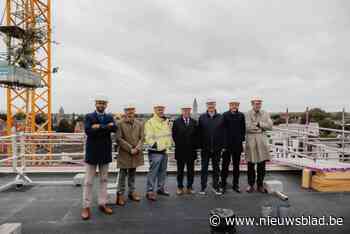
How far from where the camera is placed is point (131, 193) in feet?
14.4

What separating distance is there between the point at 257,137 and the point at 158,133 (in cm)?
166

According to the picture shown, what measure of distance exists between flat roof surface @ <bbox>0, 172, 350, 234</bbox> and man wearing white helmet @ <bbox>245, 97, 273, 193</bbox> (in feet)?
1.78

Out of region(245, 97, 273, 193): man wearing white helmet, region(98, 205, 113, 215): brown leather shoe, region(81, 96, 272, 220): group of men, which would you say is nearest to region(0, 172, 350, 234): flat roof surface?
region(98, 205, 113, 215): brown leather shoe

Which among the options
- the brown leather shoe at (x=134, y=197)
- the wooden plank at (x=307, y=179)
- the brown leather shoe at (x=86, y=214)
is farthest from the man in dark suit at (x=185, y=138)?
the wooden plank at (x=307, y=179)

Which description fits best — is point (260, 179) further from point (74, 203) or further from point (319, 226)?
point (74, 203)

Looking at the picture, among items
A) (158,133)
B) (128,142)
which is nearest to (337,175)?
(158,133)

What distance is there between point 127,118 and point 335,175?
12.1 feet

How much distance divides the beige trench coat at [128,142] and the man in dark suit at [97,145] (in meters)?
0.31

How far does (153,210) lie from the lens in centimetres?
393

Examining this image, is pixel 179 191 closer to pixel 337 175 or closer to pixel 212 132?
pixel 212 132

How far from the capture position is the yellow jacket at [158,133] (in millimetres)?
4332

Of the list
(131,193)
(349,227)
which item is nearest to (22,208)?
(131,193)

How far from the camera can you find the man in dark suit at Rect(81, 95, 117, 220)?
3.66 meters

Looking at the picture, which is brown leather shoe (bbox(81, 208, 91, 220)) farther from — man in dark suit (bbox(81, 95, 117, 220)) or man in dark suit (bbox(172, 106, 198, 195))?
man in dark suit (bbox(172, 106, 198, 195))
